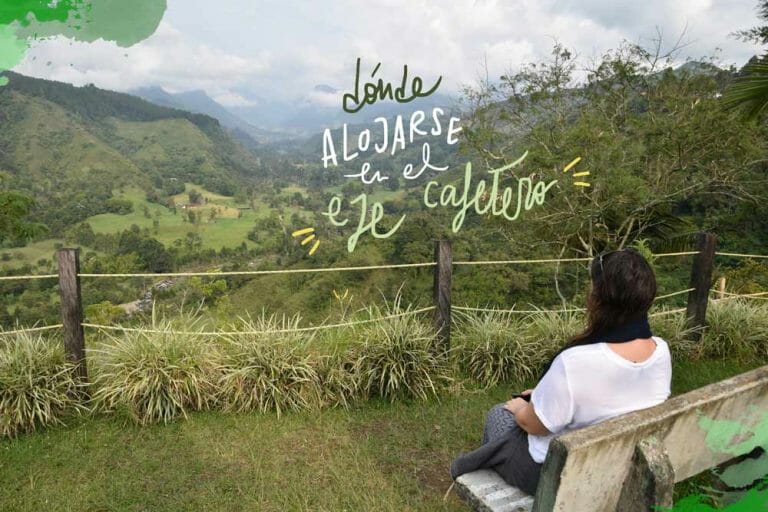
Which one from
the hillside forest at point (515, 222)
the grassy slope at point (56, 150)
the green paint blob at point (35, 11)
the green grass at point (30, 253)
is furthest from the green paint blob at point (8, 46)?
the grassy slope at point (56, 150)

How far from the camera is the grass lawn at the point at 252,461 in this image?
2.33 m

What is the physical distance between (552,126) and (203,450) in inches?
265

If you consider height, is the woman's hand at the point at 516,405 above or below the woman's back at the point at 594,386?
below

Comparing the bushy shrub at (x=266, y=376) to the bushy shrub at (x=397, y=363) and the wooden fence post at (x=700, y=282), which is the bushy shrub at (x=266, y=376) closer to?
the bushy shrub at (x=397, y=363)

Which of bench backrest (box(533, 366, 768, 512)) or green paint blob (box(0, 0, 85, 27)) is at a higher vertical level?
green paint blob (box(0, 0, 85, 27))

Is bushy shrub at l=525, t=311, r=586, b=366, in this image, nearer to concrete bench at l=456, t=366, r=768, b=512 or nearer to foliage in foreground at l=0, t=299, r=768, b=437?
foliage in foreground at l=0, t=299, r=768, b=437

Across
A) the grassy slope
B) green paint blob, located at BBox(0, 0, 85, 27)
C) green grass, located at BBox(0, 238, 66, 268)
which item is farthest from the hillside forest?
the grassy slope

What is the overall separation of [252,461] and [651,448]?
2096 millimetres

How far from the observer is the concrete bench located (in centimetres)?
115

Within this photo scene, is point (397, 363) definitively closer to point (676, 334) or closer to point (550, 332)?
point (550, 332)

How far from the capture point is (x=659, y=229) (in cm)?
763

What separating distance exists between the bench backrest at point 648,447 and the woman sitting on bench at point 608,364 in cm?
17

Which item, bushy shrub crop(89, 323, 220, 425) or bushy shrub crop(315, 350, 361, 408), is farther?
bushy shrub crop(315, 350, 361, 408)

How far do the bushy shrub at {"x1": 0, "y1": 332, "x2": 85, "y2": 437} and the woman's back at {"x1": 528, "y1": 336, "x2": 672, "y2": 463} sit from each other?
2934mm
